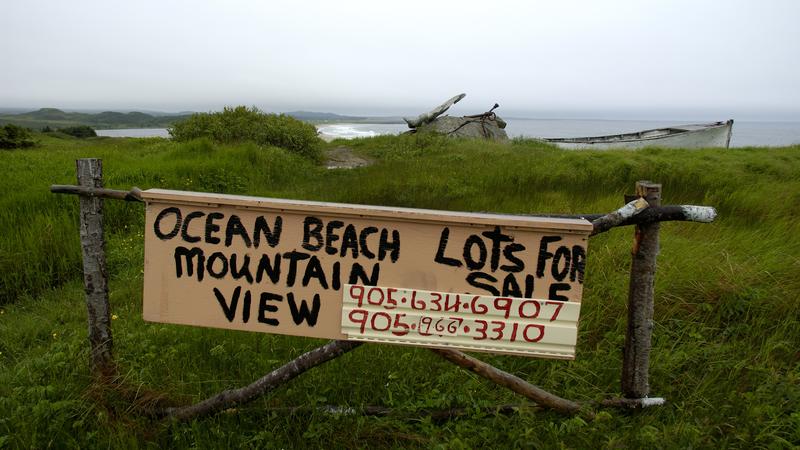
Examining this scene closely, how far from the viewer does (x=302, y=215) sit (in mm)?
2018

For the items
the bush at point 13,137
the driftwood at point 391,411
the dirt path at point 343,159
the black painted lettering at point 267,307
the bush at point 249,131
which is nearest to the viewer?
the black painted lettering at point 267,307

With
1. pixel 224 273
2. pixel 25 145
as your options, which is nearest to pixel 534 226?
pixel 224 273

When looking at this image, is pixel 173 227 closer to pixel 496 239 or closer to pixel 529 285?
pixel 496 239

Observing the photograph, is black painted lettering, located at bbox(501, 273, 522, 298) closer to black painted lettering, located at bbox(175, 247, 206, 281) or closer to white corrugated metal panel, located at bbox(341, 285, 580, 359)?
white corrugated metal panel, located at bbox(341, 285, 580, 359)

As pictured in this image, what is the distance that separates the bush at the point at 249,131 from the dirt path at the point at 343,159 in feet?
1.73

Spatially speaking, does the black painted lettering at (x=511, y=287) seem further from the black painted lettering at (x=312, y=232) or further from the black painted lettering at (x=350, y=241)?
the black painted lettering at (x=312, y=232)

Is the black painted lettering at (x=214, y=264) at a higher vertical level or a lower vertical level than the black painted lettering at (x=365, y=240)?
lower

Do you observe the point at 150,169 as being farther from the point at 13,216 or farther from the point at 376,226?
the point at 376,226

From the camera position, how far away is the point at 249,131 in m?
14.3

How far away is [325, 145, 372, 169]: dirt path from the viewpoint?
13555 millimetres

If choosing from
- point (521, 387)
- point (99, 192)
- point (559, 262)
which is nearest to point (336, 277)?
point (559, 262)

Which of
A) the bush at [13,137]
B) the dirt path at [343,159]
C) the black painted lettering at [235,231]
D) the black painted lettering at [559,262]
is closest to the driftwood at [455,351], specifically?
the black painted lettering at [559,262]

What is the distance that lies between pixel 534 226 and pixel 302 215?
987 millimetres

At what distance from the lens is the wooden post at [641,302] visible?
221 cm
